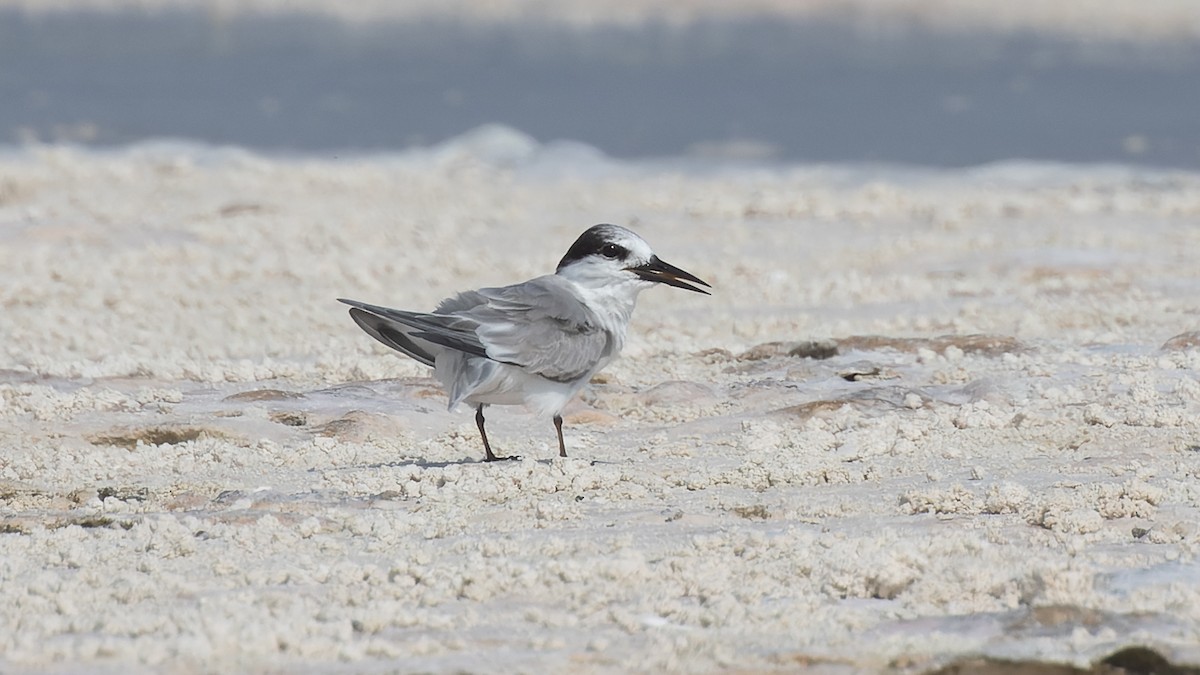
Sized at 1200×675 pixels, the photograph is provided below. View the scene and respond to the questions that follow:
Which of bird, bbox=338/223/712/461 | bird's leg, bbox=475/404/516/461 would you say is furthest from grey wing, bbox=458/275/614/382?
bird's leg, bbox=475/404/516/461

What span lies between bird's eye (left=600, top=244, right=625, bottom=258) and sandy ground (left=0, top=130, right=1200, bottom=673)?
693 mm

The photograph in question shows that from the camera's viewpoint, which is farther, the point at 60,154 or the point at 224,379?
the point at 60,154

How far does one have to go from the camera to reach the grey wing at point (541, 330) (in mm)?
4930

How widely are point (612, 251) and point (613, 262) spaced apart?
38 mm

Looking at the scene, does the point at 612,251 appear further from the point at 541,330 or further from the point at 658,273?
the point at 541,330

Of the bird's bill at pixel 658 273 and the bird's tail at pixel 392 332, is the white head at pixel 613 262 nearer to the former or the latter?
the bird's bill at pixel 658 273

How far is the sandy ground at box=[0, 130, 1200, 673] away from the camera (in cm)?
330

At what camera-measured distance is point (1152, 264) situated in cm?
1015

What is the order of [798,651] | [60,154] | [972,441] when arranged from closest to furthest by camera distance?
[798,651]
[972,441]
[60,154]

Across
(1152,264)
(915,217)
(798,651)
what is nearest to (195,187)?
(915,217)

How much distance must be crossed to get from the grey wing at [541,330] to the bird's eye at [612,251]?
0.73 ft

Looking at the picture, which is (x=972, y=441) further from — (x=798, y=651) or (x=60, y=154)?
(x=60, y=154)

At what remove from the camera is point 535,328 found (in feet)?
16.4

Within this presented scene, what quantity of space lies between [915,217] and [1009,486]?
902 cm
